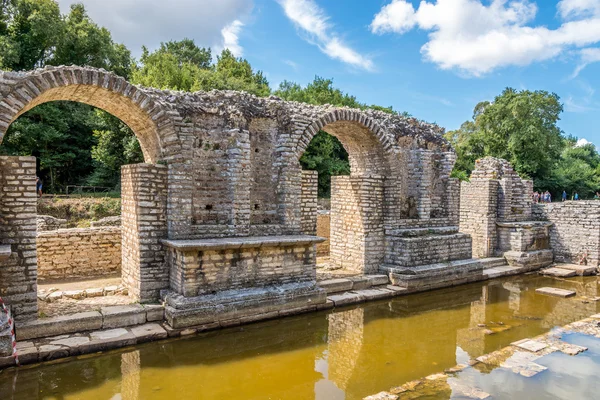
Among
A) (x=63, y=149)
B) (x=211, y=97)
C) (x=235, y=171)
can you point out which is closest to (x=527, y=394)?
(x=235, y=171)

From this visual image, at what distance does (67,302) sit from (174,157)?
2931 millimetres

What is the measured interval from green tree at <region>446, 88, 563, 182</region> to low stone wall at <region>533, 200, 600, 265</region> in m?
19.4

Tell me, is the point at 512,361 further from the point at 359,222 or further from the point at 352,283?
the point at 359,222

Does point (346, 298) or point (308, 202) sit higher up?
point (308, 202)

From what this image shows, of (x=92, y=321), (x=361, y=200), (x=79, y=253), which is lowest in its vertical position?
(x=92, y=321)

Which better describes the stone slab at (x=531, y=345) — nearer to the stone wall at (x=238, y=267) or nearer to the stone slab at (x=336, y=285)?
the stone slab at (x=336, y=285)

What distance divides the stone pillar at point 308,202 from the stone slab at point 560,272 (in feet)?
24.1

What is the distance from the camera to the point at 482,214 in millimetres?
12266

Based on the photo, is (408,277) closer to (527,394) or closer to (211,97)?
(527,394)

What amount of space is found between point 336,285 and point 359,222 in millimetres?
1775

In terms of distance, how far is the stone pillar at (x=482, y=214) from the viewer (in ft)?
39.7

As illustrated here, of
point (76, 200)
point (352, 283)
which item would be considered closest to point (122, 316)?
point (352, 283)

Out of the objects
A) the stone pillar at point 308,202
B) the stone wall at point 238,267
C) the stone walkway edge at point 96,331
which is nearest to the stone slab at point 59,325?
the stone walkway edge at point 96,331

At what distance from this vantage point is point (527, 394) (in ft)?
15.1
